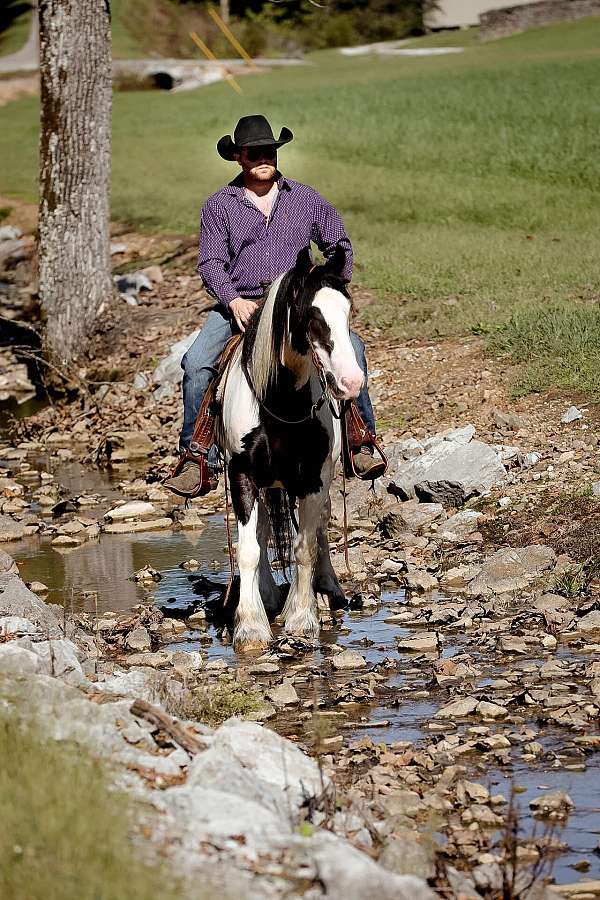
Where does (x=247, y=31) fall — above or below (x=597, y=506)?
above

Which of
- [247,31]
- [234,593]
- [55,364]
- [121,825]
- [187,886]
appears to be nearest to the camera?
[187,886]

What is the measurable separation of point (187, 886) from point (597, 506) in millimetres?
6145

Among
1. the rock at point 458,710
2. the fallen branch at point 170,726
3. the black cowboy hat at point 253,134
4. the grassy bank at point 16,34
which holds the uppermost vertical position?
the grassy bank at point 16,34

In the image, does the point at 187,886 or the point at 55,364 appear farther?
the point at 55,364

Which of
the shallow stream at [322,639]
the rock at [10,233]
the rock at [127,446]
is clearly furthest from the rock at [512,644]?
the rock at [10,233]

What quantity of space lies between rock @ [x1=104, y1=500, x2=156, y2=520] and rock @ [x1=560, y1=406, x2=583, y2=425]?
358 cm

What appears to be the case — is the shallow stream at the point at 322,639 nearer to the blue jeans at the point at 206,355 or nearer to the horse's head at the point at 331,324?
the blue jeans at the point at 206,355

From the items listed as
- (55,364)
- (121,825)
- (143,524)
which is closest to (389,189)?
(55,364)

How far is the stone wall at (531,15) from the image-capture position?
2093 inches

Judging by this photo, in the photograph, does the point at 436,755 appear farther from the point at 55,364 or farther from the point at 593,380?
the point at 55,364

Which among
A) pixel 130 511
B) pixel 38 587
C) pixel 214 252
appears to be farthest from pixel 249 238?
pixel 130 511

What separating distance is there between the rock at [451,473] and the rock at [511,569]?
170cm

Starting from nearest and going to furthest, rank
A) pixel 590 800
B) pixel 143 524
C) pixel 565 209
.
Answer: pixel 590 800 < pixel 143 524 < pixel 565 209

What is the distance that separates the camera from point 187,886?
3.98 metres
